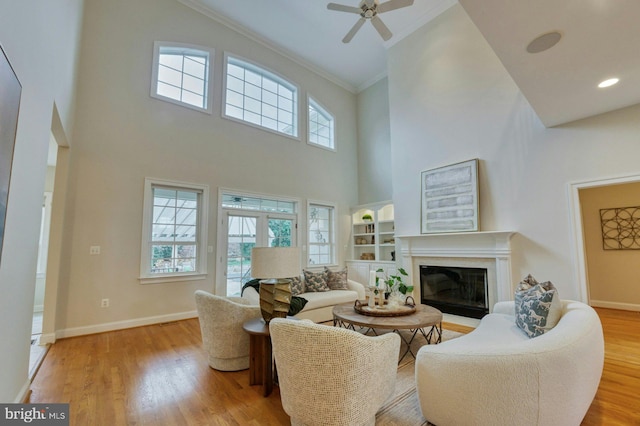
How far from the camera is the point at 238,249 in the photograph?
5.54 meters

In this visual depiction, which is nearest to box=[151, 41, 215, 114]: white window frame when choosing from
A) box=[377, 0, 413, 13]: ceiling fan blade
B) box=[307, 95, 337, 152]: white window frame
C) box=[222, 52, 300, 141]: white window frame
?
box=[222, 52, 300, 141]: white window frame

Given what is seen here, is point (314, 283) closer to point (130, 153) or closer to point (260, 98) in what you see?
point (130, 153)

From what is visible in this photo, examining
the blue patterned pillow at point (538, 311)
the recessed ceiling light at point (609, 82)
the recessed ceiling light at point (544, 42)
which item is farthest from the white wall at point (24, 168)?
the recessed ceiling light at point (609, 82)

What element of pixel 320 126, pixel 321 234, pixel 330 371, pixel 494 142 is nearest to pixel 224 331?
pixel 330 371

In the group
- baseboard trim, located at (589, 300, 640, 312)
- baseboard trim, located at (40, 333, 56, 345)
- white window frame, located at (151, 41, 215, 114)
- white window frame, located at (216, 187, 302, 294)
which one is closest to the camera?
baseboard trim, located at (40, 333, 56, 345)

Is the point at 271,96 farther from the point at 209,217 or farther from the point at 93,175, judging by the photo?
the point at 93,175

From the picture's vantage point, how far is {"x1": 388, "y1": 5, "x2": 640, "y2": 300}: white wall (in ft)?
11.7

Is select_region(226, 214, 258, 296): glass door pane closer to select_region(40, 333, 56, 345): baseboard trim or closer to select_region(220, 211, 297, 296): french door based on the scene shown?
select_region(220, 211, 297, 296): french door

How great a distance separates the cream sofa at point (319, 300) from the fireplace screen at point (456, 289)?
4.30ft

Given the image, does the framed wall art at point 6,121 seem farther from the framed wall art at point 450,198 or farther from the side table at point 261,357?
the framed wall art at point 450,198

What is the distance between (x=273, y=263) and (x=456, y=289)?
3.66m

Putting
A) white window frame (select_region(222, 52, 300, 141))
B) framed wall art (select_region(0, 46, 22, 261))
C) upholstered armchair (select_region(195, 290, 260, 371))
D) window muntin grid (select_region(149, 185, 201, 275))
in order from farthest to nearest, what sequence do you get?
white window frame (select_region(222, 52, 300, 141)), window muntin grid (select_region(149, 185, 201, 275)), upholstered armchair (select_region(195, 290, 260, 371)), framed wall art (select_region(0, 46, 22, 261))

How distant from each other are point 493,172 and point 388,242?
3.05 meters

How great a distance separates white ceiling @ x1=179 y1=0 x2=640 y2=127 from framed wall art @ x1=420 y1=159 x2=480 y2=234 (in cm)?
122
